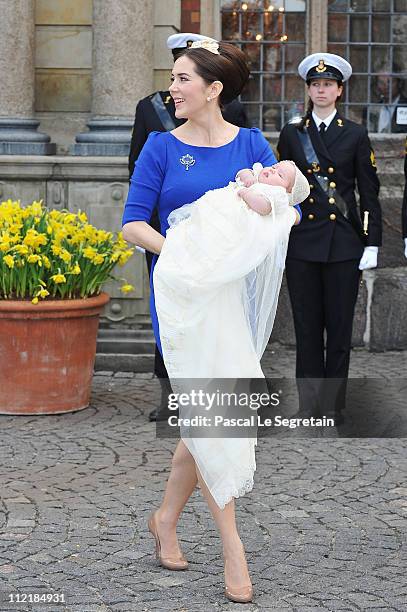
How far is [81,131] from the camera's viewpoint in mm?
9461

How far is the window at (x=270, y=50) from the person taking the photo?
33.3ft

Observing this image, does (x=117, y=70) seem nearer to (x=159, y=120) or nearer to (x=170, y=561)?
(x=159, y=120)

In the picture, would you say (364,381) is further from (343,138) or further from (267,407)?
(343,138)

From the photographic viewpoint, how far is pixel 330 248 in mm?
7125

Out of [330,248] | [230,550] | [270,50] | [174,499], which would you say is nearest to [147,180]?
[174,499]

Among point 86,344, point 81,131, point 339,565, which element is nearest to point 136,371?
point 86,344

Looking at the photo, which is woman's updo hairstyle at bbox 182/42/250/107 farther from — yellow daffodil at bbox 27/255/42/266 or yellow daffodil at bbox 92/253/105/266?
yellow daffodil at bbox 92/253/105/266

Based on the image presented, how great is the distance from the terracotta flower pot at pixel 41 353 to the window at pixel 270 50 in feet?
11.1

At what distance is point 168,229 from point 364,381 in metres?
4.04

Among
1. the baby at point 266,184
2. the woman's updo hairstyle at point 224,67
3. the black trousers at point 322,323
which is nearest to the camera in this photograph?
the baby at point 266,184

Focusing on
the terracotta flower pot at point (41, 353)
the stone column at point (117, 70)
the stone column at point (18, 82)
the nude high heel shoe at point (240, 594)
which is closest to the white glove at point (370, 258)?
the terracotta flower pot at point (41, 353)

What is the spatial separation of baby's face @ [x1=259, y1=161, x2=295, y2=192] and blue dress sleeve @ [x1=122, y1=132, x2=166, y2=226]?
1.26 ft

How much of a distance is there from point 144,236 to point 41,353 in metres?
2.83

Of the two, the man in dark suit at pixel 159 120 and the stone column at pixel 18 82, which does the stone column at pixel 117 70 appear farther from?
the man in dark suit at pixel 159 120
